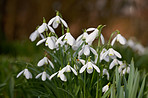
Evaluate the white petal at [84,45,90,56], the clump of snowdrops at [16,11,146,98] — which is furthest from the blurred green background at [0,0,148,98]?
the white petal at [84,45,90,56]

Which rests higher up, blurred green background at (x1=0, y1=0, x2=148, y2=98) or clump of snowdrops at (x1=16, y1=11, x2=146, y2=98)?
blurred green background at (x1=0, y1=0, x2=148, y2=98)

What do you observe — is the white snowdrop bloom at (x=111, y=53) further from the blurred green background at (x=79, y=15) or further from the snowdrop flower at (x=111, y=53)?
the blurred green background at (x=79, y=15)

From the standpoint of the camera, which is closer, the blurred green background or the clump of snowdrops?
the clump of snowdrops

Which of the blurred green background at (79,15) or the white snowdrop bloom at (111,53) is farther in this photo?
the blurred green background at (79,15)

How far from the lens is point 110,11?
30.6ft

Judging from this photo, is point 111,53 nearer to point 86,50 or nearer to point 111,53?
point 111,53

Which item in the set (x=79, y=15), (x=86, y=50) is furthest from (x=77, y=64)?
(x=79, y=15)

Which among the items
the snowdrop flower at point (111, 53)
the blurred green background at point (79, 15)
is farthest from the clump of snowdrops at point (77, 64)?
the blurred green background at point (79, 15)

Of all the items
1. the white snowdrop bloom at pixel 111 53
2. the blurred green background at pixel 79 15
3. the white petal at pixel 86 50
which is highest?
the blurred green background at pixel 79 15

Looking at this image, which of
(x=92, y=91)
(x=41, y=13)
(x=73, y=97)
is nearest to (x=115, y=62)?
(x=92, y=91)

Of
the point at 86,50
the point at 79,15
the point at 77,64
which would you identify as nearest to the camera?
the point at 86,50

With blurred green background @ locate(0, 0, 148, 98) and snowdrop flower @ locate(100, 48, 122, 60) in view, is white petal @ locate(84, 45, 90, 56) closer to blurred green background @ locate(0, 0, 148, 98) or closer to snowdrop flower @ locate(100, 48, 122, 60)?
snowdrop flower @ locate(100, 48, 122, 60)

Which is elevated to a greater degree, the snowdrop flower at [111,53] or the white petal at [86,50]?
the white petal at [86,50]

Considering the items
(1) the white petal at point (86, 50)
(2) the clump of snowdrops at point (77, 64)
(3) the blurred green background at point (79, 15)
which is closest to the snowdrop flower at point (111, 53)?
(2) the clump of snowdrops at point (77, 64)
